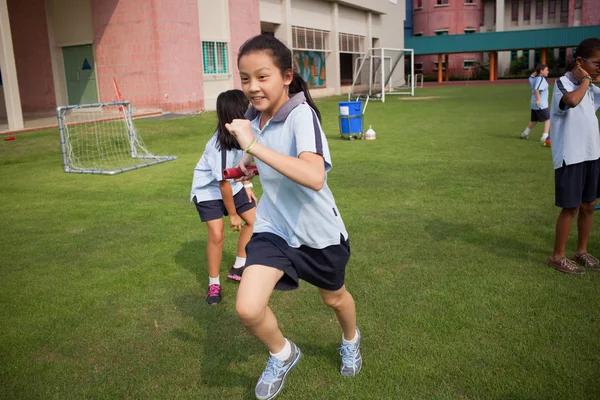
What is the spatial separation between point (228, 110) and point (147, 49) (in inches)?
681

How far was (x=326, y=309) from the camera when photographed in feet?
13.2

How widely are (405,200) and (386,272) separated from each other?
8.85ft

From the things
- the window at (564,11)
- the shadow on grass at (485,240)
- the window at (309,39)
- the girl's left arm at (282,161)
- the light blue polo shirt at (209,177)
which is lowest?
the shadow on grass at (485,240)

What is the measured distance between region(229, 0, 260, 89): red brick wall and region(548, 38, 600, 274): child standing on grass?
791 inches

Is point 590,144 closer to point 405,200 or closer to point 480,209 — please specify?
point 480,209

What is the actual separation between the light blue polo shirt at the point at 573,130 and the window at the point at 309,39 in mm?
27124

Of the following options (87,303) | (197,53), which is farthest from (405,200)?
(197,53)

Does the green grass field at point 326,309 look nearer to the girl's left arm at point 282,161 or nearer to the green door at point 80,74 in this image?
the girl's left arm at point 282,161

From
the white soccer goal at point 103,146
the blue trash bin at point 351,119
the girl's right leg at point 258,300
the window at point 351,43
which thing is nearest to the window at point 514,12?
the window at point 351,43

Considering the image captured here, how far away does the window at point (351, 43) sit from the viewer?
36.6 meters

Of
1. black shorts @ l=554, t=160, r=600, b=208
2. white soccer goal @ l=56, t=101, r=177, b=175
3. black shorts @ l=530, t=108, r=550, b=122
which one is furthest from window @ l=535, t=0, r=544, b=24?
black shorts @ l=554, t=160, r=600, b=208

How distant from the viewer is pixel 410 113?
2170cm

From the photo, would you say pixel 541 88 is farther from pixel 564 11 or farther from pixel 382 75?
pixel 564 11

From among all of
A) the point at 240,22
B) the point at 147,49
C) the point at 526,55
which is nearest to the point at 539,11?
the point at 526,55
